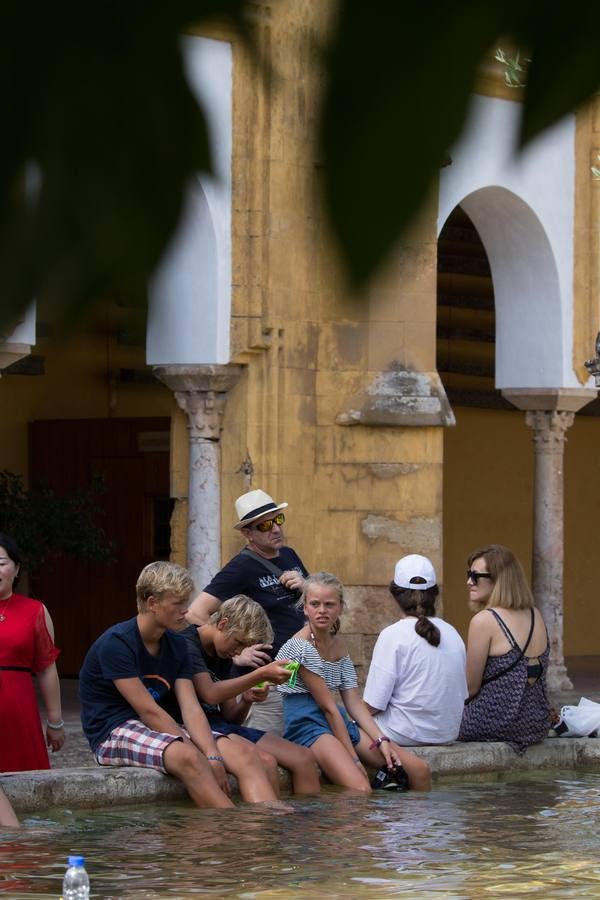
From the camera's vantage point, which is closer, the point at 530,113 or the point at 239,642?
the point at 530,113

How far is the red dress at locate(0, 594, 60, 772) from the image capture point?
6852 millimetres

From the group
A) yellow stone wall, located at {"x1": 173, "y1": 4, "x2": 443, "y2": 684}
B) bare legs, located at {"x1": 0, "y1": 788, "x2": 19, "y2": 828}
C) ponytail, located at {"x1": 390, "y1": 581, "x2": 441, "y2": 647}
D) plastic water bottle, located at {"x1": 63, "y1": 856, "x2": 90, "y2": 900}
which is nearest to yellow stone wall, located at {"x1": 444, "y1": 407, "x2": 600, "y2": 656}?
yellow stone wall, located at {"x1": 173, "y1": 4, "x2": 443, "y2": 684}

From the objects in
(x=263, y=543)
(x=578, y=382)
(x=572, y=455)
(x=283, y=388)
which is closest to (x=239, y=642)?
(x=263, y=543)

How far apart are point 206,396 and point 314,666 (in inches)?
207

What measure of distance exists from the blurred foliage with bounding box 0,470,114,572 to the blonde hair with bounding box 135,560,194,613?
6.24 m

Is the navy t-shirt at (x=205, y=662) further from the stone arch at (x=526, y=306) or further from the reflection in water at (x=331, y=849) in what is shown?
the stone arch at (x=526, y=306)

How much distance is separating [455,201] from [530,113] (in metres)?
0.10

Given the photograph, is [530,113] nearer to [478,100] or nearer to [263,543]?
[478,100]

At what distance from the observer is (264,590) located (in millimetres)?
7984

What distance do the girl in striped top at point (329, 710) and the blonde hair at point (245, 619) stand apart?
0.28 metres

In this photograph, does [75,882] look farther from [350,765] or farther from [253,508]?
[253,508]

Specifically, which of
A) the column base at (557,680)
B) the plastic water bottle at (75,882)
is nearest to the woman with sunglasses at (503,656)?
the plastic water bottle at (75,882)

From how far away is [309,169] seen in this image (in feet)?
3.32

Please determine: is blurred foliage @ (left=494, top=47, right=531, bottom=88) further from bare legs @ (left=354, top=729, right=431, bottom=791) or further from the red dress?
bare legs @ (left=354, top=729, right=431, bottom=791)
